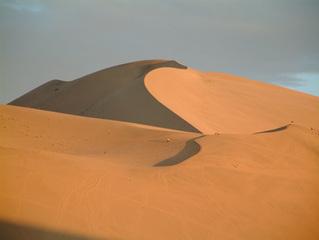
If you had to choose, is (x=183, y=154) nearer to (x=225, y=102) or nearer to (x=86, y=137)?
(x=86, y=137)

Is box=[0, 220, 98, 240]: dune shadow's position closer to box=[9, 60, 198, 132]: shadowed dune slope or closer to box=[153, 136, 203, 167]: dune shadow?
box=[153, 136, 203, 167]: dune shadow

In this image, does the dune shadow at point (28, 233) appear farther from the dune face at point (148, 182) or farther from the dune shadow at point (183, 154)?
the dune shadow at point (183, 154)

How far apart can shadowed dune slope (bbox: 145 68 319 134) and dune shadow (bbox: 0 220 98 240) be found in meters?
14.8

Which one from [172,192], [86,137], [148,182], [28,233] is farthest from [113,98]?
[28,233]

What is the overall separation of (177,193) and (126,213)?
122 cm

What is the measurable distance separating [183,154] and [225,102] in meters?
16.2

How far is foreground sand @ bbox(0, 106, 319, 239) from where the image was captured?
647 cm

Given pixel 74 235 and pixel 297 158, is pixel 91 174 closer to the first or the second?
pixel 74 235

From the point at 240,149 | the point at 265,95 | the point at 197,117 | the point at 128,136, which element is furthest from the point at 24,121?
the point at 265,95

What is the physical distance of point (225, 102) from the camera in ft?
87.4

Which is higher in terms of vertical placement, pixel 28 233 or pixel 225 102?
pixel 28 233

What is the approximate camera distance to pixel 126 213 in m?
6.86

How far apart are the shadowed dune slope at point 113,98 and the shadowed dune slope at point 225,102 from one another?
0.57m

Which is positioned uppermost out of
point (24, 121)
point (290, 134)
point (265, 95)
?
point (290, 134)
